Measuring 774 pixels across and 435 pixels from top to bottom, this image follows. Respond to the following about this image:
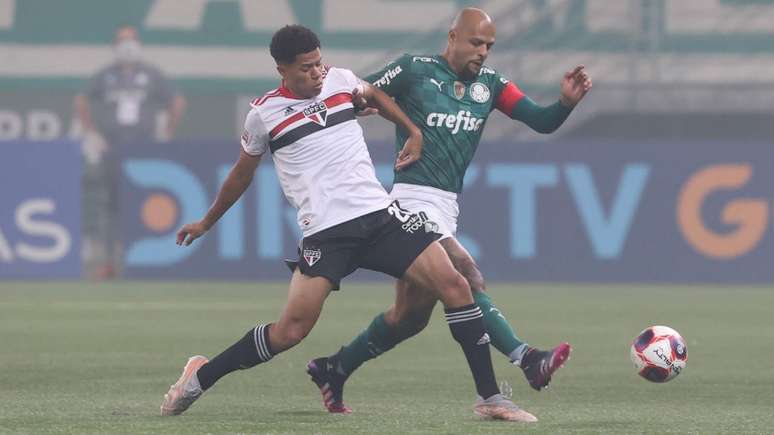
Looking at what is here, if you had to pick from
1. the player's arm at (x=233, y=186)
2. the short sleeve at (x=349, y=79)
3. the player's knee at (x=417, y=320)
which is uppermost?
the short sleeve at (x=349, y=79)

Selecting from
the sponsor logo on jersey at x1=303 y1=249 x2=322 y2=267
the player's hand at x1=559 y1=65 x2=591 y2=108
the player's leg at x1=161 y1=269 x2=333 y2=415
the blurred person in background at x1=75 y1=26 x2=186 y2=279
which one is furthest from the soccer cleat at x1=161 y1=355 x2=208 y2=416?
the blurred person in background at x1=75 y1=26 x2=186 y2=279

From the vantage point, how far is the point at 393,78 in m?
8.02

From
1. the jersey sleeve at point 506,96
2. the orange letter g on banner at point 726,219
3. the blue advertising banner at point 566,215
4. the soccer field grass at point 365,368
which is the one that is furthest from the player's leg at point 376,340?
the orange letter g on banner at point 726,219

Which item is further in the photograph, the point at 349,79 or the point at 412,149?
the point at 412,149

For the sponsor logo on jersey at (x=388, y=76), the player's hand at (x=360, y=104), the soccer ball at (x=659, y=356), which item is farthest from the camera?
the sponsor logo on jersey at (x=388, y=76)

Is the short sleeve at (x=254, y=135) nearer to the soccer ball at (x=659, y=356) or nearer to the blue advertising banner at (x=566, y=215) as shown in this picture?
the soccer ball at (x=659, y=356)

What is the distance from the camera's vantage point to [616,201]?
17750 millimetres

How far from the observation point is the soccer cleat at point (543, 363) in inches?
281

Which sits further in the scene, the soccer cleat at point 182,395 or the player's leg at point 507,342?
the player's leg at point 507,342

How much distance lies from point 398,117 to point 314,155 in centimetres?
56

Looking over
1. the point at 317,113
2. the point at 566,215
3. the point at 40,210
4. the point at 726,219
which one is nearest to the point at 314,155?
the point at 317,113

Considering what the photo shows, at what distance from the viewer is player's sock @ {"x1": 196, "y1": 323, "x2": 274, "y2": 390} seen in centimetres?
707

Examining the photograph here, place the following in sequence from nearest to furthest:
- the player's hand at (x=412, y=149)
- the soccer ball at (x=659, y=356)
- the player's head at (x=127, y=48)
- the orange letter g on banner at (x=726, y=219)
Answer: the player's hand at (x=412, y=149)
the soccer ball at (x=659, y=356)
the orange letter g on banner at (x=726, y=219)
the player's head at (x=127, y=48)

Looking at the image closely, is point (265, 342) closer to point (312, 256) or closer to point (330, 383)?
point (312, 256)
